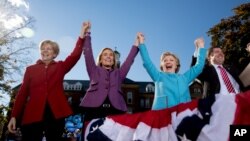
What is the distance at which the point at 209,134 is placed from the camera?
4125mm

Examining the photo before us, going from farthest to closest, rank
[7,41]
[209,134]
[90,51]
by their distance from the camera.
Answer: [7,41]
[90,51]
[209,134]

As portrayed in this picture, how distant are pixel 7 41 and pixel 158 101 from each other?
18355mm

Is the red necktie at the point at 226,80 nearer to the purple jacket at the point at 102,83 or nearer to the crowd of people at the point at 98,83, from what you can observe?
the crowd of people at the point at 98,83

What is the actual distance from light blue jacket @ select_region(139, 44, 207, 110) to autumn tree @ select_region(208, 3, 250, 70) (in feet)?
58.1

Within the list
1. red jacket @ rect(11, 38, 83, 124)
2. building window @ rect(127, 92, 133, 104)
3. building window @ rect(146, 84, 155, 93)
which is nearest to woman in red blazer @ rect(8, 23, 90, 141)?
red jacket @ rect(11, 38, 83, 124)

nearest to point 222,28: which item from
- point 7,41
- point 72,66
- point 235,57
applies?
point 235,57

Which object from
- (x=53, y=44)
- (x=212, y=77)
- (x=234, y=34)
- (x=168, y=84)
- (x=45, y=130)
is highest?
(x=234, y=34)

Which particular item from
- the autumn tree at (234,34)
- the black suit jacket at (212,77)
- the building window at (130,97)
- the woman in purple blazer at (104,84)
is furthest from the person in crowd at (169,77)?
the building window at (130,97)

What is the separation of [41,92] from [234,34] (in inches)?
860

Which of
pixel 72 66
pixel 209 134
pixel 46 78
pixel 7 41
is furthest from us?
pixel 7 41

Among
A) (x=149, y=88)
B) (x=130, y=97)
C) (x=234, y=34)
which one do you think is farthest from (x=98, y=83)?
(x=149, y=88)

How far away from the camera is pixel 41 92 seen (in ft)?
16.3

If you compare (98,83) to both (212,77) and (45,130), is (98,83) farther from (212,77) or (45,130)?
(212,77)

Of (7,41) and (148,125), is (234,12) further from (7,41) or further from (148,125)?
(148,125)
